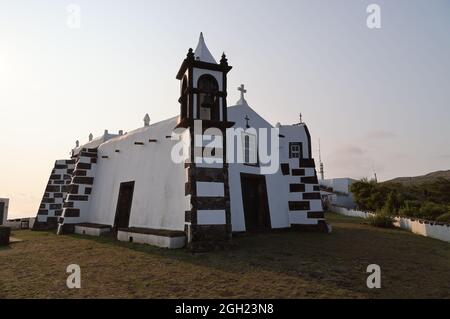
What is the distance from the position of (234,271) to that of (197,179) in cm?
356

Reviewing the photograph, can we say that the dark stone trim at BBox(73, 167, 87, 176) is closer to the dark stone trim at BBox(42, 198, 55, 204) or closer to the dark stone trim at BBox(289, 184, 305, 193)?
the dark stone trim at BBox(42, 198, 55, 204)

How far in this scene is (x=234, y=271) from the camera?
630cm

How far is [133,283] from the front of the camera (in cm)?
549

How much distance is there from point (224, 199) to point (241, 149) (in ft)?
13.0

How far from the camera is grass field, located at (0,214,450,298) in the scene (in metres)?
4.98

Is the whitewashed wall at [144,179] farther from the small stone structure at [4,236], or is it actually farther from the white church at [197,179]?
the small stone structure at [4,236]

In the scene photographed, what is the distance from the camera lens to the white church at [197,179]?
368 inches

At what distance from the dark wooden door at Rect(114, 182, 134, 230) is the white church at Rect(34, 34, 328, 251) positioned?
0.04m

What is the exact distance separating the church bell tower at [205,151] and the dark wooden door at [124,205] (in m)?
4.99

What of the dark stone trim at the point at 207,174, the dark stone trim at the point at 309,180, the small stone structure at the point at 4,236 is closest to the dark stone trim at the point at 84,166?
the small stone structure at the point at 4,236

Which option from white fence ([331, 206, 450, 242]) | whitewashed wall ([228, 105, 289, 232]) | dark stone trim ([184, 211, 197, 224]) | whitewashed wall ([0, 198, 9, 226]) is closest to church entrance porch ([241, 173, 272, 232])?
whitewashed wall ([228, 105, 289, 232])

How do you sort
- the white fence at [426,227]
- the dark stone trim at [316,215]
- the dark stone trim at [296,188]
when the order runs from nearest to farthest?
the white fence at [426,227]
the dark stone trim at [316,215]
the dark stone trim at [296,188]
